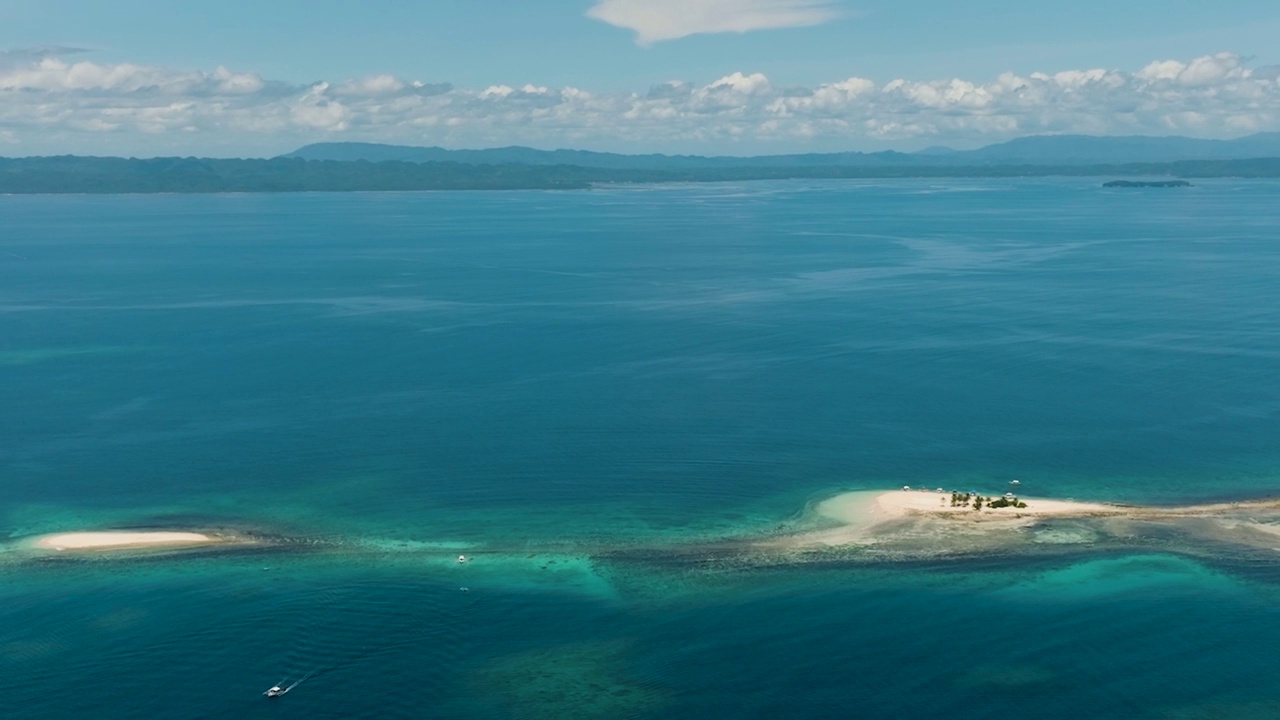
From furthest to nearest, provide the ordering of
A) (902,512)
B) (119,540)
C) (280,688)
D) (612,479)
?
(612,479) → (902,512) → (119,540) → (280,688)

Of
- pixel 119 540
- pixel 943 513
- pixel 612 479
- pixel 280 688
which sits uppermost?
pixel 612 479

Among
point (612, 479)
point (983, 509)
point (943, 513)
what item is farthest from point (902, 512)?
point (612, 479)

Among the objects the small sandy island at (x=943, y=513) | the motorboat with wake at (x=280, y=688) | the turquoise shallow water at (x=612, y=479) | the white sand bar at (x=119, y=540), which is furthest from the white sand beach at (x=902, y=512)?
the white sand bar at (x=119, y=540)

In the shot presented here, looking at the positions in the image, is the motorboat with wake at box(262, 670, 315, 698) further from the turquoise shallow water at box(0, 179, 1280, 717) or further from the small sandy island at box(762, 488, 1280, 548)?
the small sandy island at box(762, 488, 1280, 548)

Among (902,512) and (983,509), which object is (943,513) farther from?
(983,509)

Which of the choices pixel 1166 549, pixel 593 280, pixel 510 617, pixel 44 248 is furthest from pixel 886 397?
pixel 44 248

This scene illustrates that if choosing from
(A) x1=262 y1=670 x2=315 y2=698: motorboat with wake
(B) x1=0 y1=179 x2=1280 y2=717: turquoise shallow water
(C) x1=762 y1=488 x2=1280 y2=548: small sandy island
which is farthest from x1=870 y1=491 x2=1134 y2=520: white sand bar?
(A) x1=262 y1=670 x2=315 y2=698: motorboat with wake
